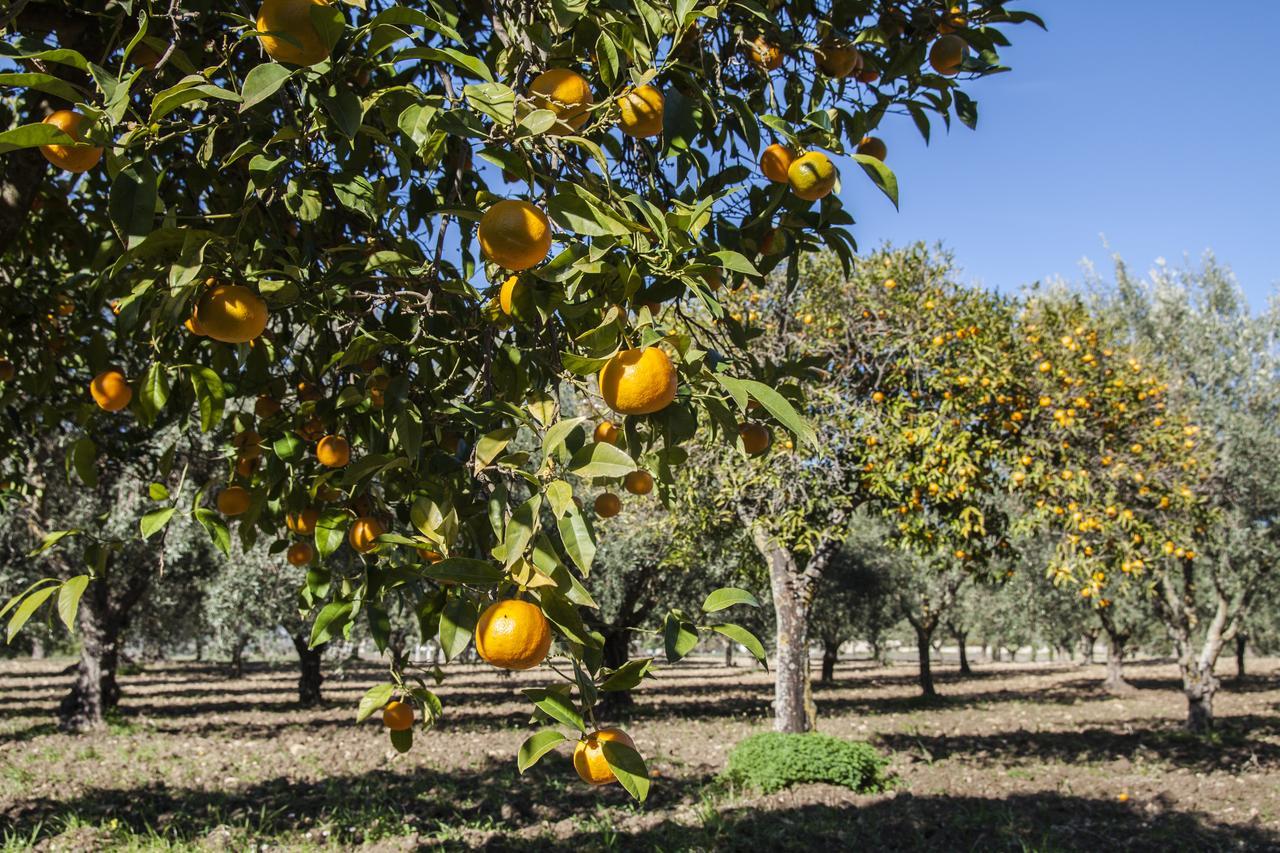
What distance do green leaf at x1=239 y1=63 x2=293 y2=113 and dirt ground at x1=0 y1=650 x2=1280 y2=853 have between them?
226 inches

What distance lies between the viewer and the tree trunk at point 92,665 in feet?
43.5

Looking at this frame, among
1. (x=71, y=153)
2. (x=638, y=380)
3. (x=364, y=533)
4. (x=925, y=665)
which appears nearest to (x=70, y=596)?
(x=364, y=533)

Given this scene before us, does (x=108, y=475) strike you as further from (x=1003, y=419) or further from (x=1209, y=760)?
(x=1209, y=760)

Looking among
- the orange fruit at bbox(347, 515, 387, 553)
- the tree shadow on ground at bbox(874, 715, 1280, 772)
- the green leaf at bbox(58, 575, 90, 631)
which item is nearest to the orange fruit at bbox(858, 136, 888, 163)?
the orange fruit at bbox(347, 515, 387, 553)

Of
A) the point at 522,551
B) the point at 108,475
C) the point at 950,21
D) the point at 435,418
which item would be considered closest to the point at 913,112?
the point at 950,21

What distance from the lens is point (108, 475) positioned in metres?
12.4

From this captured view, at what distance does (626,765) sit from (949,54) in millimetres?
1973

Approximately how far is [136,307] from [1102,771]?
37.4 ft

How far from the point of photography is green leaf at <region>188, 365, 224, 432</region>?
1887 mm

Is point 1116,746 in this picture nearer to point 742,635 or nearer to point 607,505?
point 607,505

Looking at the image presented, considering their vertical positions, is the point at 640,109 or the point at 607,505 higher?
the point at 640,109

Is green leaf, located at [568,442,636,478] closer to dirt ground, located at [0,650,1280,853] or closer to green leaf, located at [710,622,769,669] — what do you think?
green leaf, located at [710,622,769,669]

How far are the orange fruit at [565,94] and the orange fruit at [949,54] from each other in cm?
123

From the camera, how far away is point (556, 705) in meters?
1.24
